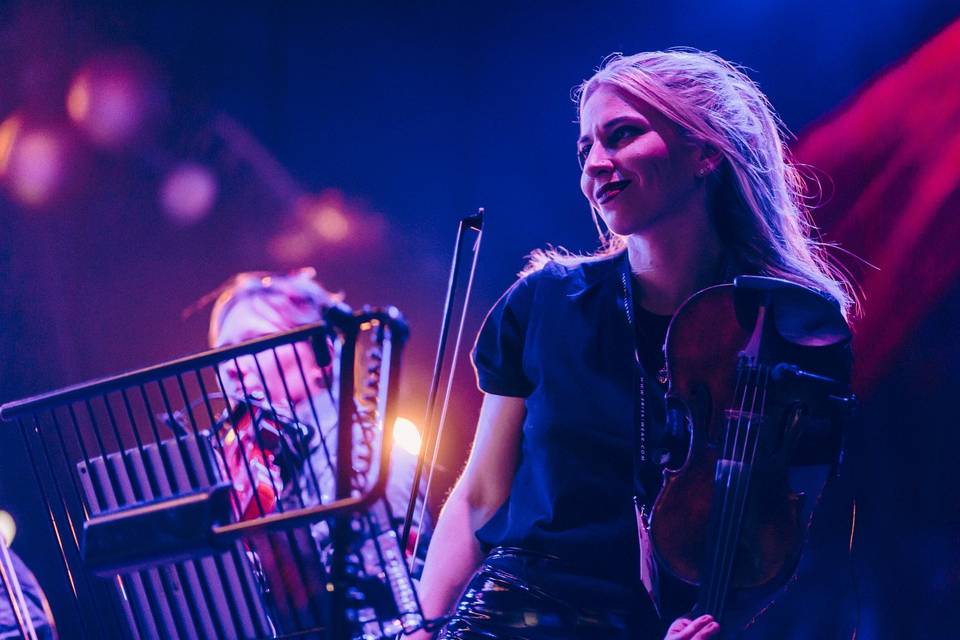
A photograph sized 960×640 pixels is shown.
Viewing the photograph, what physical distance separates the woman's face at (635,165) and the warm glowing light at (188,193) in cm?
234

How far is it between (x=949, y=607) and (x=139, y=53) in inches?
142

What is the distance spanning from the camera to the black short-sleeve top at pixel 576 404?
1421mm

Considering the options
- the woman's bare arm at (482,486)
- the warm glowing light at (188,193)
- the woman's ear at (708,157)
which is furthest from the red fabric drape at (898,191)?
the warm glowing light at (188,193)

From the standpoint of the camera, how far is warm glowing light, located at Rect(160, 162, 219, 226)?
3539 mm

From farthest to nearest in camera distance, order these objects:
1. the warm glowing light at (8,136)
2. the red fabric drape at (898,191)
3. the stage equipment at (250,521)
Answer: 1. the warm glowing light at (8,136)
2. the red fabric drape at (898,191)
3. the stage equipment at (250,521)

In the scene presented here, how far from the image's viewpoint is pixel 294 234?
3723mm

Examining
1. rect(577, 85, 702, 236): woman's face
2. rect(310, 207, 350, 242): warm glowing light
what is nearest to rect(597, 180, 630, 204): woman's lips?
rect(577, 85, 702, 236): woman's face

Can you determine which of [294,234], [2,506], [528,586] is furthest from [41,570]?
[528,586]

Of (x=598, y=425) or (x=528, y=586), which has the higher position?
(x=598, y=425)

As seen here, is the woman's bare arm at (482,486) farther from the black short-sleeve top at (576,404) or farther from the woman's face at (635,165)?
the woman's face at (635,165)

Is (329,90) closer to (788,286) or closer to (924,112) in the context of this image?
(924,112)

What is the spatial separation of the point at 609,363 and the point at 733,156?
0.55 metres

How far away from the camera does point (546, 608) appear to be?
1375 millimetres

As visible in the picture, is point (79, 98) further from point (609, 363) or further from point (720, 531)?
point (720, 531)
